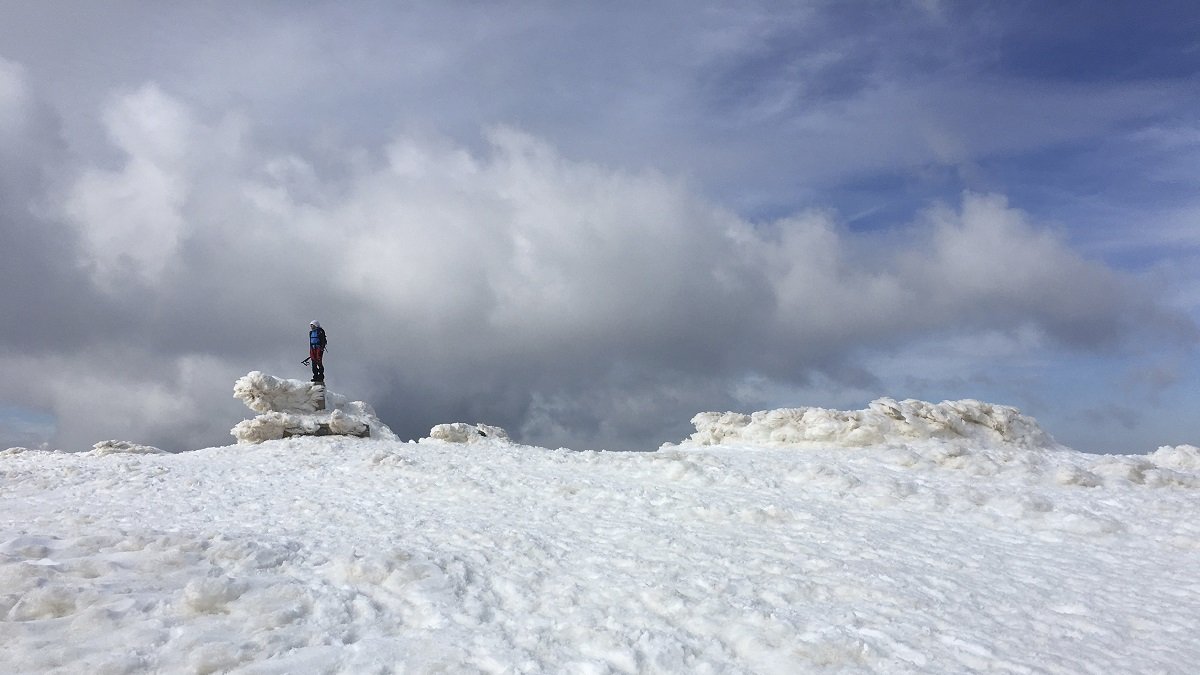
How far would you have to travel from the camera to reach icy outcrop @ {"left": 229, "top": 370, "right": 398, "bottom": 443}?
1111 inches

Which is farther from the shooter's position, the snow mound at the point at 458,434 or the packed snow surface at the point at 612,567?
the snow mound at the point at 458,434

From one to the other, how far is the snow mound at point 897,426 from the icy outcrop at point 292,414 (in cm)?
1559

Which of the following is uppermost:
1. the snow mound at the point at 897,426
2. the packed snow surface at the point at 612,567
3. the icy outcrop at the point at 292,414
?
the icy outcrop at the point at 292,414

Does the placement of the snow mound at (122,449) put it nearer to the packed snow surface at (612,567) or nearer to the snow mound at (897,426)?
the packed snow surface at (612,567)

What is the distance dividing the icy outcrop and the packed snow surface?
27.9 feet

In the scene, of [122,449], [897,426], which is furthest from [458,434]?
[897,426]

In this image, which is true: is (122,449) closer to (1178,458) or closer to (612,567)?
(612,567)

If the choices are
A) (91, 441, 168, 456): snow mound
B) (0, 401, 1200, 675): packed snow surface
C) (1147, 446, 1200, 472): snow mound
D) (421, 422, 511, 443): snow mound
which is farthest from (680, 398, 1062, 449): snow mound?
(91, 441, 168, 456): snow mound

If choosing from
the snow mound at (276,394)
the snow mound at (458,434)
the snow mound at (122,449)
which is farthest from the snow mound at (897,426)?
the snow mound at (122,449)

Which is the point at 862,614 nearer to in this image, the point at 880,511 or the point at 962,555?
the point at 962,555

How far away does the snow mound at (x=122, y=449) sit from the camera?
87.0ft

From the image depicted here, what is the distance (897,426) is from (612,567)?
14.9 m

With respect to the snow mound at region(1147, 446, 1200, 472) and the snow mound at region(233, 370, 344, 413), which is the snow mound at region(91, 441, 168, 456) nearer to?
the snow mound at region(233, 370, 344, 413)

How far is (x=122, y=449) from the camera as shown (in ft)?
88.6
